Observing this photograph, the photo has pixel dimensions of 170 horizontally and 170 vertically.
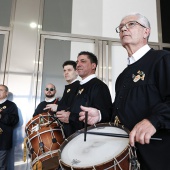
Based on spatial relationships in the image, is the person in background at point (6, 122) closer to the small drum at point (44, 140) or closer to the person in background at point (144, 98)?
the small drum at point (44, 140)

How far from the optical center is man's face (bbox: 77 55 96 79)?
261 cm

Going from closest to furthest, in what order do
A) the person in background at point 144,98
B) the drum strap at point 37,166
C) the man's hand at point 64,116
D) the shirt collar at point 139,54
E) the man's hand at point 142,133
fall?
the man's hand at point 142,133, the person in background at point 144,98, the shirt collar at point 139,54, the drum strap at point 37,166, the man's hand at point 64,116

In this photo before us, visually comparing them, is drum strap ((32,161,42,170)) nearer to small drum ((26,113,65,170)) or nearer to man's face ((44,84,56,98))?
small drum ((26,113,65,170))

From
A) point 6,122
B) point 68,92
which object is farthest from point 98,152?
point 6,122

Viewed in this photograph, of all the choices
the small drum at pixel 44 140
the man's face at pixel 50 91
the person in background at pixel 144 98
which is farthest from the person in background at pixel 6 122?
the person in background at pixel 144 98

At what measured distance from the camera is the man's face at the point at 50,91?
3939mm

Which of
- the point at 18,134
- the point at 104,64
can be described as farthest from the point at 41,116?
the point at 104,64

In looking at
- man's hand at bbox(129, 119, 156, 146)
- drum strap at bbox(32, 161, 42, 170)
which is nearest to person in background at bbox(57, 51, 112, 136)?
drum strap at bbox(32, 161, 42, 170)

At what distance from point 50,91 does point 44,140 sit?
184cm

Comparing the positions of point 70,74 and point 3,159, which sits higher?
point 70,74

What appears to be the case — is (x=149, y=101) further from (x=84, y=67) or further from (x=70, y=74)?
(x=70, y=74)

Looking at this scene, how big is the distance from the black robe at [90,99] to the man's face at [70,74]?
948 mm

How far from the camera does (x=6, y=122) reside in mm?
3695

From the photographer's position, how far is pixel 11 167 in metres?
3.87
